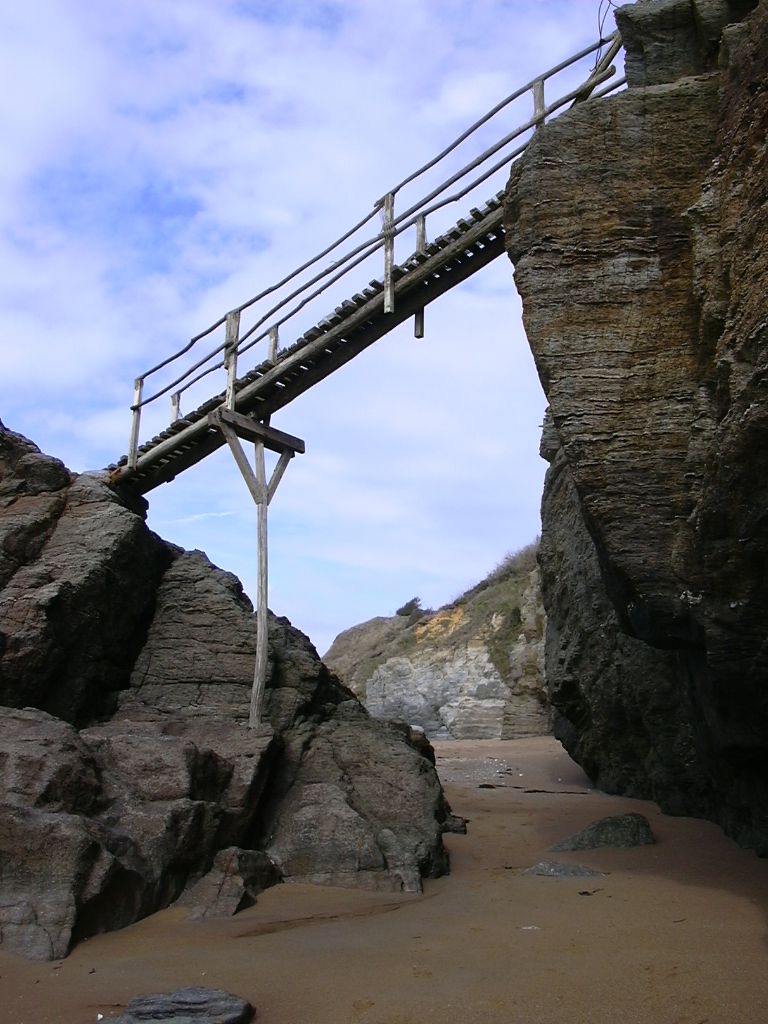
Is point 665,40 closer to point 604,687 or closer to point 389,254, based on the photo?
point 389,254

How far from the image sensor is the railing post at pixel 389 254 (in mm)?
10555

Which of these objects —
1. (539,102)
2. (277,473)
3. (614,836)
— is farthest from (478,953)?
(539,102)

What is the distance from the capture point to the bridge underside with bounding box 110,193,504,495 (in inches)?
407

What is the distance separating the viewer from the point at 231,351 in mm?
11727

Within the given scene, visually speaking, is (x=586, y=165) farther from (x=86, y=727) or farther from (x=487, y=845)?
(x=86, y=727)

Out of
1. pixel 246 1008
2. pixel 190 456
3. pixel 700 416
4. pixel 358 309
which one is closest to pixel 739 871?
pixel 700 416

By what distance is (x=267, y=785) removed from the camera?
791cm

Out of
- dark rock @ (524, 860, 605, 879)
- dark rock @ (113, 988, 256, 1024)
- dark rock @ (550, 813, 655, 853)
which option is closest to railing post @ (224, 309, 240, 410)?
dark rock @ (550, 813, 655, 853)

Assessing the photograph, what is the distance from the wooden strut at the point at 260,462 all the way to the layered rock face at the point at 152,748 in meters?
0.50

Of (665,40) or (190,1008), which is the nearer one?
(190,1008)

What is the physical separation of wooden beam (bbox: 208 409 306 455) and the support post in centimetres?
16

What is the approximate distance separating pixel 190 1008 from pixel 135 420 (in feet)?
32.1

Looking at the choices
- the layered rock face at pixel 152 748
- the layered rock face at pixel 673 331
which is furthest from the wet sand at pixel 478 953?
the layered rock face at pixel 673 331

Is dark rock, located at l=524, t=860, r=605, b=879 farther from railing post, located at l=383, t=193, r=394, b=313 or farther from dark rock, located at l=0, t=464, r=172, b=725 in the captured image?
railing post, located at l=383, t=193, r=394, b=313
